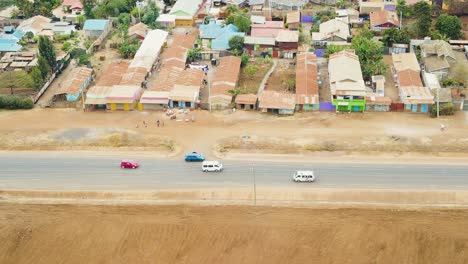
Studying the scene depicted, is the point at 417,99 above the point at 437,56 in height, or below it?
below

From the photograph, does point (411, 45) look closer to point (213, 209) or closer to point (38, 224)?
point (213, 209)

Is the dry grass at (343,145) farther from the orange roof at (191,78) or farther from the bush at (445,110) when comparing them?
the orange roof at (191,78)

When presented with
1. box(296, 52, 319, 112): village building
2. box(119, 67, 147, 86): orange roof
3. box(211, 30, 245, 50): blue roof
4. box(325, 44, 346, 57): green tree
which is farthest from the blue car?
box(325, 44, 346, 57): green tree

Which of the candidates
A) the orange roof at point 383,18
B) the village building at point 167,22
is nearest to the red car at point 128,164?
the village building at point 167,22

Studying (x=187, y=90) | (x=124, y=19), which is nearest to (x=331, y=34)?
(x=187, y=90)

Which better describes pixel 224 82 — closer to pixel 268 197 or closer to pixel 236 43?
pixel 236 43

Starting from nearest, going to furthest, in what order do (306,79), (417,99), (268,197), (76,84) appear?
(268,197), (417,99), (306,79), (76,84)
